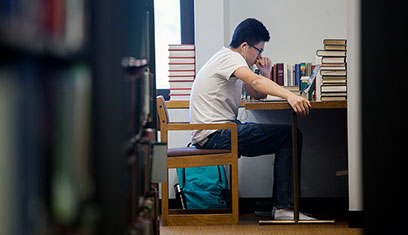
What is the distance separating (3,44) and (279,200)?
2.57m

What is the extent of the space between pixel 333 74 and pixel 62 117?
8.03 feet

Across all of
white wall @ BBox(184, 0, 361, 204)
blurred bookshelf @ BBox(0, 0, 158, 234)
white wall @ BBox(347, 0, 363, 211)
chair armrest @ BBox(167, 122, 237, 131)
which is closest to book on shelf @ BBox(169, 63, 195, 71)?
white wall @ BBox(184, 0, 361, 204)

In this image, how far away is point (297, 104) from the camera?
8.61 feet

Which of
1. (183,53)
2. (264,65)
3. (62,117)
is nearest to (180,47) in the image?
(183,53)

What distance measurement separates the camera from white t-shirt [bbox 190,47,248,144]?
9.64 feet

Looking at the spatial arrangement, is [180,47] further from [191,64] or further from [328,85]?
[328,85]

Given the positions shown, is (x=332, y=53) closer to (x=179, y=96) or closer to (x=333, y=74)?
(x=333, y=74)

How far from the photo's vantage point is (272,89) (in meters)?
2.75

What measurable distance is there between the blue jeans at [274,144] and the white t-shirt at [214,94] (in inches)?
3.6

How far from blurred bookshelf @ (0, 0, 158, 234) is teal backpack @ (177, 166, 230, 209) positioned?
8.26 ft

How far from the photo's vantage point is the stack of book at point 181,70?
139 inches

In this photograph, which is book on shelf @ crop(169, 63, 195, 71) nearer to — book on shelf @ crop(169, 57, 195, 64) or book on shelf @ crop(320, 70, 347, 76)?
book on shelf @ crop(169, 57, 195, 64)

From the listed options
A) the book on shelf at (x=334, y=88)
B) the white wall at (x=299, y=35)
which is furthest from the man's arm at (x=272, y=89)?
the white wall at (x=299, y=35)

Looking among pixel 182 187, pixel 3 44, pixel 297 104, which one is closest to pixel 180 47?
pixel 182 187
